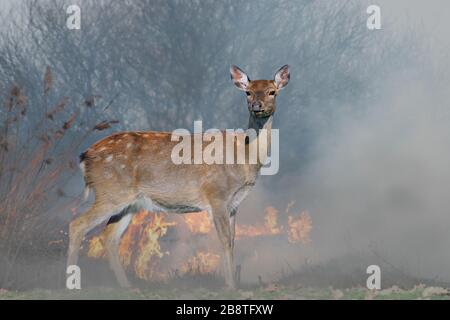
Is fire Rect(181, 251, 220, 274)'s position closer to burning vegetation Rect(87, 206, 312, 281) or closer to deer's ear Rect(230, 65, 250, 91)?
burning vegetation Rect(87, 206, 312, 281)

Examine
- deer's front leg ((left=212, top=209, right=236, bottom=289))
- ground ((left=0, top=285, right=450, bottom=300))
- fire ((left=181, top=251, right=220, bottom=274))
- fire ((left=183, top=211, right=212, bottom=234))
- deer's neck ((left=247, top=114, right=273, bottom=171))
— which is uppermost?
fire ((left=183, top=211, right=212, bottom=234))

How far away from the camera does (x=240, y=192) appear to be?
1222cm

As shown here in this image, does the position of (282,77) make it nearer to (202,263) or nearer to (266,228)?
(202,263)

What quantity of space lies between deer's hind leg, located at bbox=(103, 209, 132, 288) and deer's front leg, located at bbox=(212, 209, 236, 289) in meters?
1.34

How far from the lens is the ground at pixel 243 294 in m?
10.6

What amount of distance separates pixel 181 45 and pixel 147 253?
11.9m

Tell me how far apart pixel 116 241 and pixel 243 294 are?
7.82 ft

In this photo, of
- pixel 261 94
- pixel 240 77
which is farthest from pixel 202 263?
pixel 261 94

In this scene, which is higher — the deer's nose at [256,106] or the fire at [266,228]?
the fire at [266,228]

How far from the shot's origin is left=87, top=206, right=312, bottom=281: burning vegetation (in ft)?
50.6

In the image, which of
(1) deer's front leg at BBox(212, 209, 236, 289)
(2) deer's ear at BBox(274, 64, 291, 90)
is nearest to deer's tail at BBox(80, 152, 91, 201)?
(1) deer's front leg at BBox(212, 209, 236, 289)

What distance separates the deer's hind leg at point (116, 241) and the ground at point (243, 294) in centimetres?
68

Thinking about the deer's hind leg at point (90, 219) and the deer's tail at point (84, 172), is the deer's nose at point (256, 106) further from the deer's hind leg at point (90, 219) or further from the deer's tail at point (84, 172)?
the deer's tail at point (84, 172)

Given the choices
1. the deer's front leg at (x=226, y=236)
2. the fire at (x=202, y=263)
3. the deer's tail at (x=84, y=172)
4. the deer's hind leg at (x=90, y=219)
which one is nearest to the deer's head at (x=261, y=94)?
the deer's front leg at (x=226, y=236)
